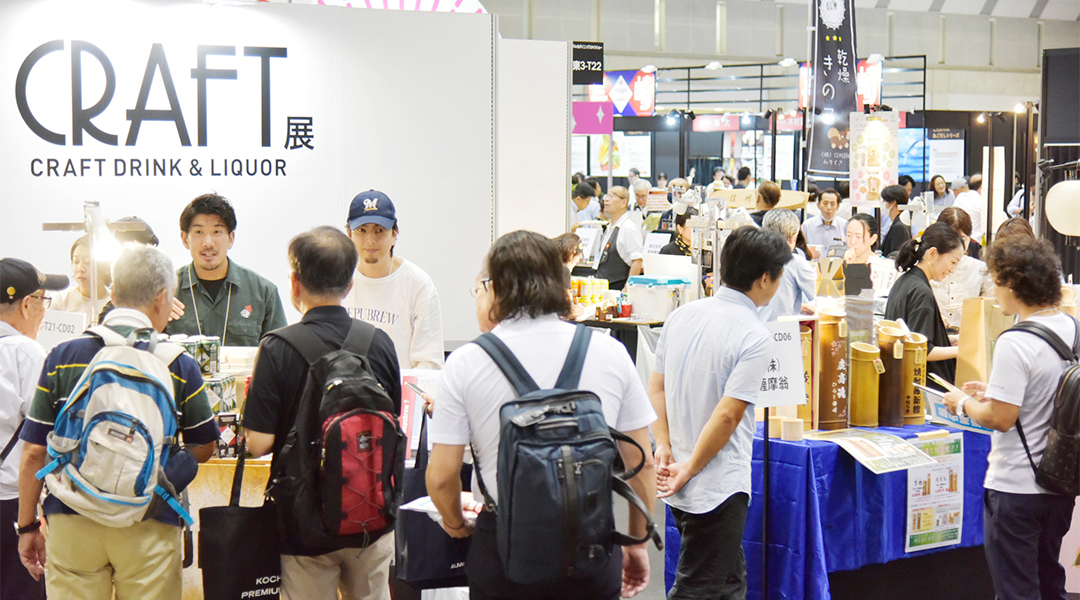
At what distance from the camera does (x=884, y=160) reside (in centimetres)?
913

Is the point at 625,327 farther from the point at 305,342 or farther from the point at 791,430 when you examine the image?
the point at 305,342

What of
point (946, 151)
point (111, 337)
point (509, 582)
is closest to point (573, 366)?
point (509, 582)

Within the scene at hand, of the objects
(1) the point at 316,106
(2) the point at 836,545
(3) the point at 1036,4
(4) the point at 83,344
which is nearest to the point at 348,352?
(4) the point at 83,344

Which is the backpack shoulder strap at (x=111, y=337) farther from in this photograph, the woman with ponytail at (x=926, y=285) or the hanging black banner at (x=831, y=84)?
the hanging black banner at (x=831, y=84)

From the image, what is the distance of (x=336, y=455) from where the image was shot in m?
2.12

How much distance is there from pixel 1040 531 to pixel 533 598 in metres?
1.76

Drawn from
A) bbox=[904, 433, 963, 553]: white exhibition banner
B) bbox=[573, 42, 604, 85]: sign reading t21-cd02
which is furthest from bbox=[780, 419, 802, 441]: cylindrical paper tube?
bbox=[573, 42, 604, 85]: sign reading t21-cd02

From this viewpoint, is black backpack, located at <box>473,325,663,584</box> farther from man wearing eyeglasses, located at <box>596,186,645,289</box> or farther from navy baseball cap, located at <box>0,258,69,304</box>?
man wearing eyeglasses, located at <box>596,186,645,289</box>

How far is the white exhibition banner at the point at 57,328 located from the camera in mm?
3012

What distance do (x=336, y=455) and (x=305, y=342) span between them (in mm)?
283

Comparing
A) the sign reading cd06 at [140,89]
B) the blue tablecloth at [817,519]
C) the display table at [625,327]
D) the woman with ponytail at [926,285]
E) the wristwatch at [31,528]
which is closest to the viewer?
the wristwatch at [31,528]

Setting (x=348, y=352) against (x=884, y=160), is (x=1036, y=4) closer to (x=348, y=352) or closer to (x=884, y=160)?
(x=884, y=160)

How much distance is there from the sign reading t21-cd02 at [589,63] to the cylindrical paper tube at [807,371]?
727cm

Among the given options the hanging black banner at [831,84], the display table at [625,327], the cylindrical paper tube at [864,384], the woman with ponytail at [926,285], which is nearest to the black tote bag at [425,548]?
the cylindrical paper tube at [864,384]
